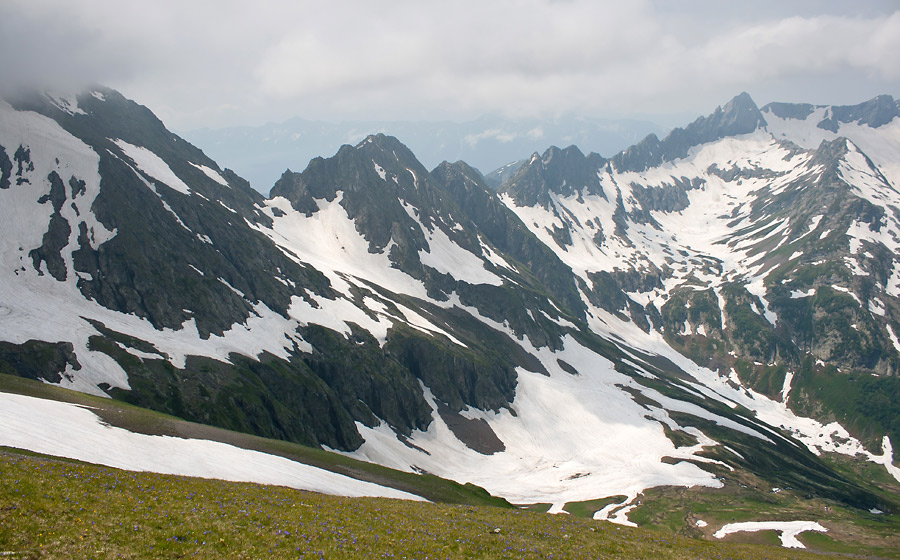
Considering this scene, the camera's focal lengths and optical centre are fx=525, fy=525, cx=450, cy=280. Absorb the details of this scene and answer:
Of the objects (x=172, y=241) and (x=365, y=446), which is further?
(x=172, y=241)

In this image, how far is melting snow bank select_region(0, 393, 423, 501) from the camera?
39.0 meters

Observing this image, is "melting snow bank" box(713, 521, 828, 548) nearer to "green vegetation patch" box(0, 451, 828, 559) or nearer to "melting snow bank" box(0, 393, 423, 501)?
"green vegetation patch" box(0, 451, 828, 559)

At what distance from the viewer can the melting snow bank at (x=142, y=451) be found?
128ft

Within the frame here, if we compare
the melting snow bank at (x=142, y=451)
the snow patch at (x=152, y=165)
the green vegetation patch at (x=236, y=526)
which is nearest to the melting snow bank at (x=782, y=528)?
the green vegetation patch at (x=236, y=526)

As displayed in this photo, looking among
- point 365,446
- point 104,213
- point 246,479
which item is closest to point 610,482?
point 365,446

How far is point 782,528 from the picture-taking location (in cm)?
8894

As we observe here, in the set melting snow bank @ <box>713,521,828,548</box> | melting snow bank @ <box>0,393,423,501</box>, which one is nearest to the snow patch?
melting snow bank @ <box>0,393,423,501</box>

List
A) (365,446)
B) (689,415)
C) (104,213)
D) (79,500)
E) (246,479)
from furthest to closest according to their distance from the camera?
1. (689,415)
2. (104,213)
3. (365,446)
4. (246,479)
5. (79,500)

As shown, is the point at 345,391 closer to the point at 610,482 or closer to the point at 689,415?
the point at 610,482

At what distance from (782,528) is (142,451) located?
9767 cm

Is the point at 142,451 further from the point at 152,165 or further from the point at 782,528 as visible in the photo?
the point at 152,165

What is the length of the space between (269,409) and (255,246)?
7688 cm

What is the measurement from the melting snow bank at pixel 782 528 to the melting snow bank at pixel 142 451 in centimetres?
6632

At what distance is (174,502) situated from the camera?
1115 inches
